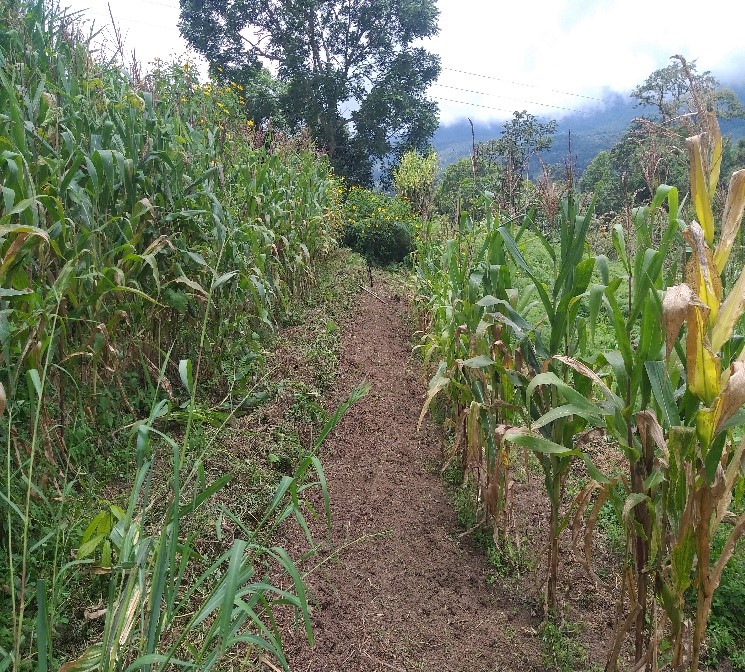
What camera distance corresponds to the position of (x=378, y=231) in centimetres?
859

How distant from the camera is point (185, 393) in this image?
10.6 feet

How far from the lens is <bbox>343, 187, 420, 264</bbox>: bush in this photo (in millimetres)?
8531

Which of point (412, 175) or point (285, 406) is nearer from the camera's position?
point (285, 406)

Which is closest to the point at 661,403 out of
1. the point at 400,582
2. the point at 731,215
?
the point at 731,215

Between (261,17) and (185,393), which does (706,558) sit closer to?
(185,393)

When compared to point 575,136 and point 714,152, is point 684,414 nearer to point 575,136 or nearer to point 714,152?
point 714,152

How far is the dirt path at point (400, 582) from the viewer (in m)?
1.70

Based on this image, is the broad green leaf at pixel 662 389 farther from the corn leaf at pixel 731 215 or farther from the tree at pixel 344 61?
the tree at pixel 344 61

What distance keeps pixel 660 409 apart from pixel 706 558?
340mm

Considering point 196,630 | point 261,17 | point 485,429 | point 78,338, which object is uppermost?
point 261,17

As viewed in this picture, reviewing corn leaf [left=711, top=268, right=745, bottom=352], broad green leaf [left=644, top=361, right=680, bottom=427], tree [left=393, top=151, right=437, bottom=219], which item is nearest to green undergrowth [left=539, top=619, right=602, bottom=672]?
broad green leaf [left=644, top=361, right=680, bottom=427]

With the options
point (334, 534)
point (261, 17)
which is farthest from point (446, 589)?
point (261, 17)

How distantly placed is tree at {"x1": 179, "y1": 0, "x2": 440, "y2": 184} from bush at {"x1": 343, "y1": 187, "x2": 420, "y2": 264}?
9117 mm

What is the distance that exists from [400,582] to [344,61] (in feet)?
62.3
